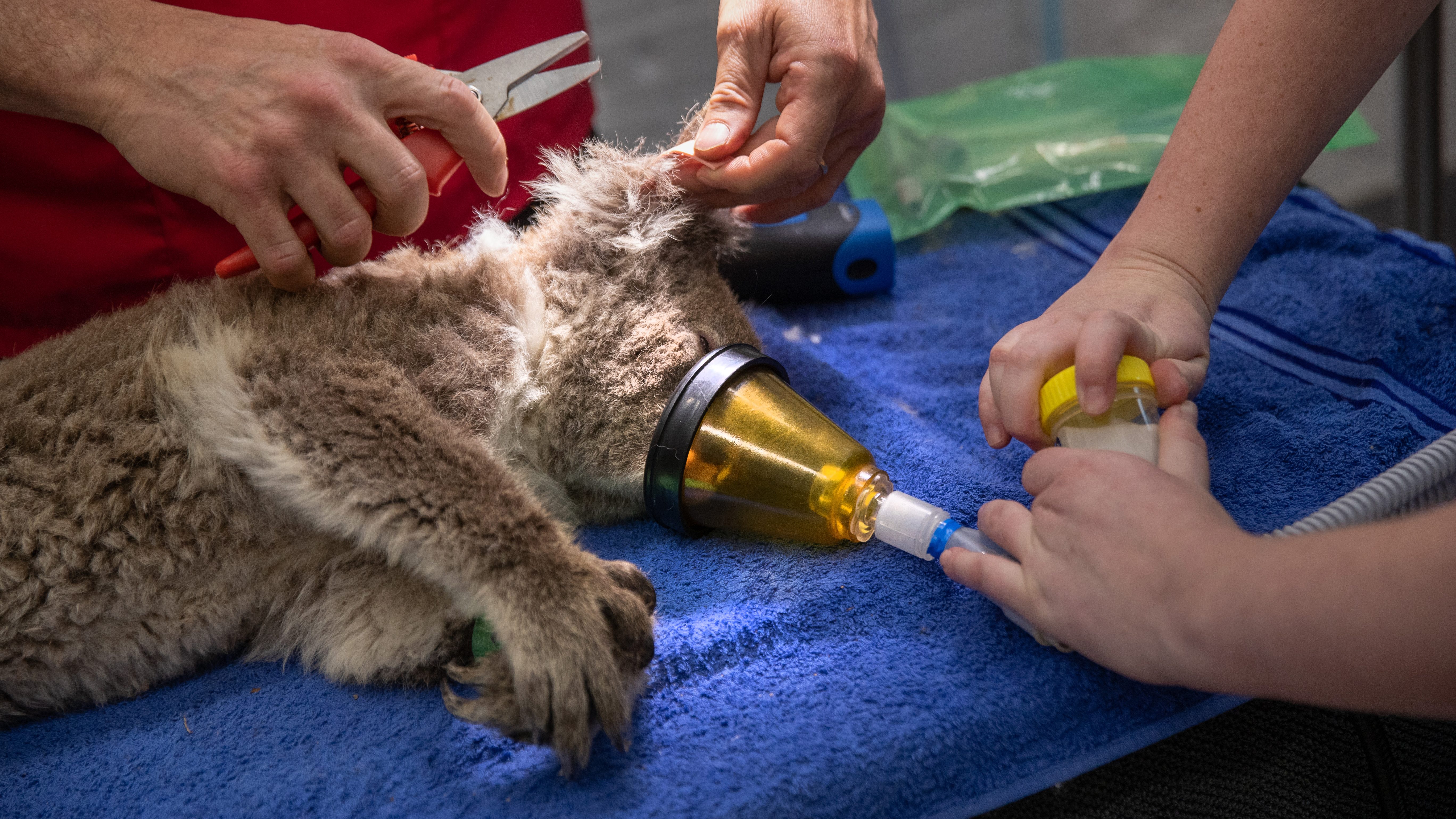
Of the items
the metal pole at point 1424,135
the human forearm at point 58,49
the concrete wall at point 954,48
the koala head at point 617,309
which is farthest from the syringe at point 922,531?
the concrete wall at point 954,48

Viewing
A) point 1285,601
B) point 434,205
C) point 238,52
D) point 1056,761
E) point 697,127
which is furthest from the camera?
point 434,205

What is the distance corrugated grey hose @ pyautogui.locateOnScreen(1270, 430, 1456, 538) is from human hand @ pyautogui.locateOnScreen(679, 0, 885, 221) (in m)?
0.89

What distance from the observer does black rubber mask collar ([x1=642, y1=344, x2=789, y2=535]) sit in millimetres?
1154

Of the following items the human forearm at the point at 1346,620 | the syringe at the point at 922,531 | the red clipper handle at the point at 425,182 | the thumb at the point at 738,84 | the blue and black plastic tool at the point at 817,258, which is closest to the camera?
the human forearm at the point at 1346,620

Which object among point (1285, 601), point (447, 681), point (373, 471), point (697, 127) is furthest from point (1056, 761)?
point (697, 127)

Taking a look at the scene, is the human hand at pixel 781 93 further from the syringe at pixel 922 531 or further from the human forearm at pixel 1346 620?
the human forearm at pixel 1346 620

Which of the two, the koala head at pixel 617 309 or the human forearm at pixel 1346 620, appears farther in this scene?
the koala head at pixel 617 309

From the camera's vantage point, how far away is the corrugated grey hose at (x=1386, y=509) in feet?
3.18

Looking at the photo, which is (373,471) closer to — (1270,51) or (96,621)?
(96,621)

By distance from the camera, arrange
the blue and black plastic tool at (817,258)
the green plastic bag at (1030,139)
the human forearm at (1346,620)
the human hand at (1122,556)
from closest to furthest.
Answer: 1. the human forearm at (1346,620)
2. the human hand at (1122,556)
3. the blue and black plastic tool at (817,258)
4. the green plastic bag at (1030,139)

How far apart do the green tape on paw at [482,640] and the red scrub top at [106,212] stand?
0.78 m

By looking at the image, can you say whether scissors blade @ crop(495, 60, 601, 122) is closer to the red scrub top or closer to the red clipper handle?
the red clipper handle

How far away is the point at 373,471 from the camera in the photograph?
1.05 metres

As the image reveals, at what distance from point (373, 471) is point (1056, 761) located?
855 millimetres
